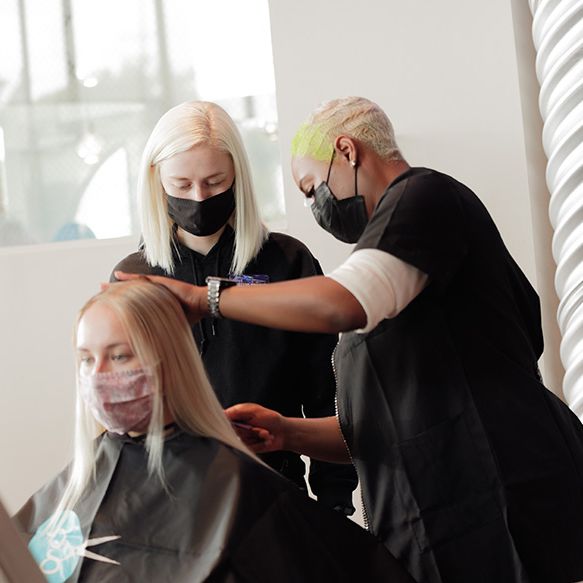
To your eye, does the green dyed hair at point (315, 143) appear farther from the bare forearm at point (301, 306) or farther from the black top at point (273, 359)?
the black top at point (273, 359)

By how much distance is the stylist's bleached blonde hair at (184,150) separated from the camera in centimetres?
254

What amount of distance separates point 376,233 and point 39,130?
2.58 m

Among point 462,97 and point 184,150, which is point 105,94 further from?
point 184,150

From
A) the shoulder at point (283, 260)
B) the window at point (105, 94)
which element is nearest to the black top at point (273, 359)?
the shoulder at point (283, 260)

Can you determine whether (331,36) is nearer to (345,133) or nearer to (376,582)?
(345,133)

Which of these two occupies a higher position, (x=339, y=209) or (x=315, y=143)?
(x=315, y=143)

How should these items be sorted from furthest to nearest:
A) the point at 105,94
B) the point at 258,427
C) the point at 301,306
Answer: the point at 105,94
the point at 258,427
the point at 301,306

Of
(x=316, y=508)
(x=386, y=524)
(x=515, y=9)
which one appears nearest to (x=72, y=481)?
(x=316, y=508)

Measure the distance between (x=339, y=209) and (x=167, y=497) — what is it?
0.65m

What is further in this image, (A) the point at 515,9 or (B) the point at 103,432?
(A) the point at 515,9

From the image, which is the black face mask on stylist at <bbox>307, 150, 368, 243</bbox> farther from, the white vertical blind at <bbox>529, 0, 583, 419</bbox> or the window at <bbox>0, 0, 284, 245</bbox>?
the window at <bbox>0, 0, 284, 245</bbox>

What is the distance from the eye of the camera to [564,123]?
3.14 metres

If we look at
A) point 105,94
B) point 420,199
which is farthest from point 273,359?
point 105,94

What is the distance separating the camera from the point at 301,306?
177 cm
